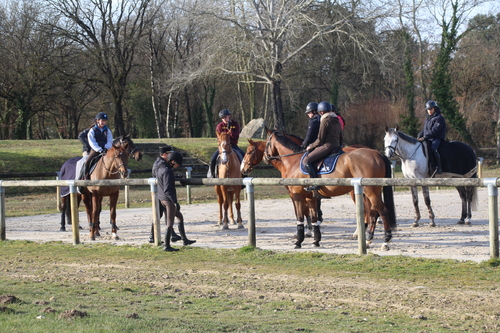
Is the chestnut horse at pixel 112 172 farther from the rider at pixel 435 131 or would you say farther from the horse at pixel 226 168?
the rider at pixel 435 131

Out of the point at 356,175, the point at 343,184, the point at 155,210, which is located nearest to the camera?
the point at 343,184

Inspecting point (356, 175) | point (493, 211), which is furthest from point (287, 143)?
point (493, 211)

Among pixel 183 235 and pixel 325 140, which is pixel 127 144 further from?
pixel 325 140

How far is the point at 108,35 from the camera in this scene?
163 feet

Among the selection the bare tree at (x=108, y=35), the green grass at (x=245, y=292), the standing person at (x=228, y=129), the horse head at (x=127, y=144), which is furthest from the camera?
the bare tree at (x=108, y=35)

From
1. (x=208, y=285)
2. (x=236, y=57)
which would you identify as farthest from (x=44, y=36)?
(x=208, y=285)

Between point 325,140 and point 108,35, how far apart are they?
42225 millimetres

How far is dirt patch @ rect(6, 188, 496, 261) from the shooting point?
10398 mm

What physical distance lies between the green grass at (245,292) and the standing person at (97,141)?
3497 millimetres

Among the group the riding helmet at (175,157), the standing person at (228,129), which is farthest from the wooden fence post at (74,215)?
the standing person at (228,129)

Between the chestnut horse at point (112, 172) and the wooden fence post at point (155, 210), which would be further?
the chestnut horse at point (112, 172)

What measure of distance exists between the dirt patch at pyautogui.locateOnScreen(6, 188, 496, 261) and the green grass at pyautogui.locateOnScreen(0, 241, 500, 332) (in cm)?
108

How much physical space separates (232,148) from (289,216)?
9.30 feet

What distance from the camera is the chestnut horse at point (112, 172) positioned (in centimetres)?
1294
